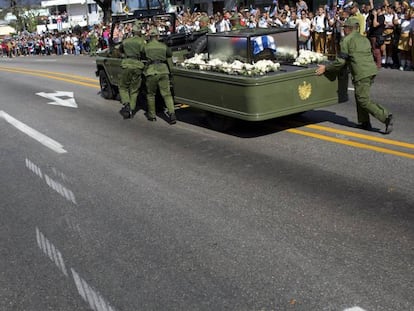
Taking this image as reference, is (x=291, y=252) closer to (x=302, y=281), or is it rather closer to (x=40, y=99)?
(x=302, y=281)

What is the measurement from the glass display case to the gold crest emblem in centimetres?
88

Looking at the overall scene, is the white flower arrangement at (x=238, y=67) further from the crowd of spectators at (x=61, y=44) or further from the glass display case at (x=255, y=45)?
the crowd of spectators at (x=61, y=44)

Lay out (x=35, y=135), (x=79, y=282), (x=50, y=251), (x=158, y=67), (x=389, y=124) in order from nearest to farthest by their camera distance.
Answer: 1. (x=79, y=282)
2. (x=50, y=251)
3. (x=389, y=124)
4. (x=158, y=67)
5. (x=35, y=135)

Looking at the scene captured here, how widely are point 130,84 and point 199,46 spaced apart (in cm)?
163

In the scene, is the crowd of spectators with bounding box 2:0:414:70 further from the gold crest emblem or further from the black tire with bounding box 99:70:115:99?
the gold crest emblem

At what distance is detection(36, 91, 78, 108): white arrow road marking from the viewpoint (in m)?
13.6

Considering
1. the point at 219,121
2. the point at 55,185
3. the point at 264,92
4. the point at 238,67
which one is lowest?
the point at 55,185

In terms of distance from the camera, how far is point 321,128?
28.9ft

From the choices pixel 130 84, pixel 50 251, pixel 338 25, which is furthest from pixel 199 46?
pixel 338 25

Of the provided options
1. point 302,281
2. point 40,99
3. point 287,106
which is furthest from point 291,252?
point 40,99

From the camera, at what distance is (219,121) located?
919 centimetres

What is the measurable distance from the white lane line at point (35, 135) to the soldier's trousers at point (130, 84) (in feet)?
6.45

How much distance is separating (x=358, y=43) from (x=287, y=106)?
56.1 inches

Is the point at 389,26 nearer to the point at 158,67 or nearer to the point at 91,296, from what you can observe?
the point at 158,67
